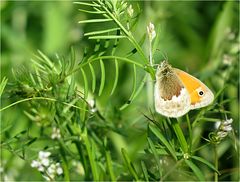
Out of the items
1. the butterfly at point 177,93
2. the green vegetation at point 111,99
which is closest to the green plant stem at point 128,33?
the green vegetation at point 111,99

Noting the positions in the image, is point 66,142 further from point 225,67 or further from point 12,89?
point 225,67

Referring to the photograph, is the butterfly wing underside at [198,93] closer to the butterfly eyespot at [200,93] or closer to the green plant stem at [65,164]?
the butterfly eyespot at [200,93]

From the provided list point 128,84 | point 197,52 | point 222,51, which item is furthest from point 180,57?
point 222,51

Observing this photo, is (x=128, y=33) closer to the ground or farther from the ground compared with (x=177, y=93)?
farther from the ground

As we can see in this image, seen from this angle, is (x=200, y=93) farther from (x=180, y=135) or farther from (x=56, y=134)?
(x=56, y=134)

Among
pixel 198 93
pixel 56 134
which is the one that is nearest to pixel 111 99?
pixel 56 134

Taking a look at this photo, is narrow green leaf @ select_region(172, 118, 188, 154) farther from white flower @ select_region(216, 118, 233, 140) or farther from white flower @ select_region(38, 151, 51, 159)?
white flower @ select_region(38, 151, 51, 159)
